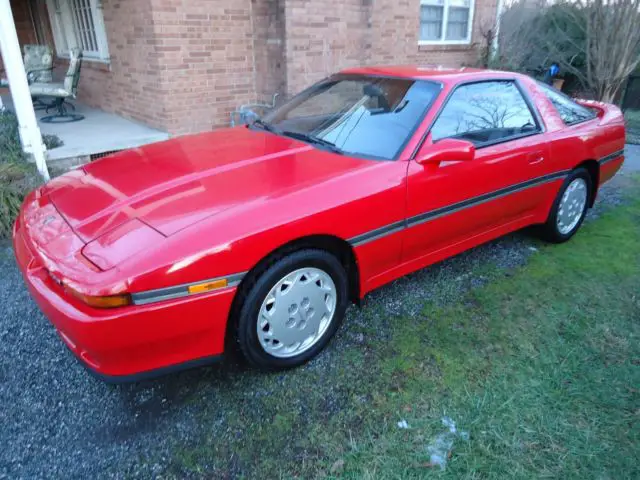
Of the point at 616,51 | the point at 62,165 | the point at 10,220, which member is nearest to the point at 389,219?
the point at 10,220

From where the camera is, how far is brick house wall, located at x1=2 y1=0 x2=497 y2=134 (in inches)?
246

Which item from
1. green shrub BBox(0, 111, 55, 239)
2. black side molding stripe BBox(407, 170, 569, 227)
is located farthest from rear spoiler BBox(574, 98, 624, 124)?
green shrub BBox(0, 111, 55, 239)

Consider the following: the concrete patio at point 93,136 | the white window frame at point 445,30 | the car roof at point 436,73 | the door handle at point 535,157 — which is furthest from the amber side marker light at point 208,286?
the white window frame at point 445,30

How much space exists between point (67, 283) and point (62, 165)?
166 inches

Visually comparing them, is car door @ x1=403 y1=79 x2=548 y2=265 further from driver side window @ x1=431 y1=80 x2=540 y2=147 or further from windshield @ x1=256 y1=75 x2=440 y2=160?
windshield @ x1=256 y1=75 x2=440 y2=160

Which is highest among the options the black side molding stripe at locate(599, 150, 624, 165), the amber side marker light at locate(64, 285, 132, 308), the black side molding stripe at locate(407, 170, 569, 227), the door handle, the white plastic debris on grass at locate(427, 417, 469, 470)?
the door handle

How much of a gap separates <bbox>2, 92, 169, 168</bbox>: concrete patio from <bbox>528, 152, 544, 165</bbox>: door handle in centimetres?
484

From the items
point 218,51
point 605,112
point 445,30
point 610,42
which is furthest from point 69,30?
point 610,42

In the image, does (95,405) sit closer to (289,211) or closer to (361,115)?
(289,211)

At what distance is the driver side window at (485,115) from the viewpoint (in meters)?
3.05

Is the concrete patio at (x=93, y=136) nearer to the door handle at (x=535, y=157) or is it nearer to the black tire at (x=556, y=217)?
the door handle at (x=535, y=157)

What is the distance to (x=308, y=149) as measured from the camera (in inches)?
116

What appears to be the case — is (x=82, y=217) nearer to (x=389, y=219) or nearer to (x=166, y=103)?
(x=389, y=219)

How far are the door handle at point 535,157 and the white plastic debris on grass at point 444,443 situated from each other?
6.89ft
